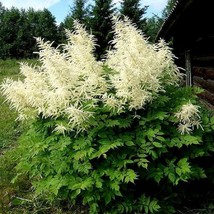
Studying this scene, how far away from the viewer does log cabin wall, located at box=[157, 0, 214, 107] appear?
18.3 feet

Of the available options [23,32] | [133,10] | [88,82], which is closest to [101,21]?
[133,10]

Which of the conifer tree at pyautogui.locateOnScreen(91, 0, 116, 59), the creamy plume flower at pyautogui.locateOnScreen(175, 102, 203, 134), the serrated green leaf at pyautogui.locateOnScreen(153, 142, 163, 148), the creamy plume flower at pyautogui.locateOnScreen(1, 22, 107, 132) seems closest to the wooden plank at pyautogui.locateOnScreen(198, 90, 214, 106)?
the creamy plume flower at pyautogui.locateOnScreen(175, 102, 203, 134)

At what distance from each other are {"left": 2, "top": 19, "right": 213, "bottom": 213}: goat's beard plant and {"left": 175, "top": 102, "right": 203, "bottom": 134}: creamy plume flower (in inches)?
0.5

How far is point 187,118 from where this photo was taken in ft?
11.5

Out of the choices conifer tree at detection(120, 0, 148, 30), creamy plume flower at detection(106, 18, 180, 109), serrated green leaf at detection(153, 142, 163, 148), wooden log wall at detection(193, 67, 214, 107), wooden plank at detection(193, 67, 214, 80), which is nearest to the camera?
serrated green leaf at detection(153, 142, 163, 148)

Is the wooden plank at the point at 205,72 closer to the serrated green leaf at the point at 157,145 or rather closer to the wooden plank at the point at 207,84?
the wooden plank at the point at 207,84

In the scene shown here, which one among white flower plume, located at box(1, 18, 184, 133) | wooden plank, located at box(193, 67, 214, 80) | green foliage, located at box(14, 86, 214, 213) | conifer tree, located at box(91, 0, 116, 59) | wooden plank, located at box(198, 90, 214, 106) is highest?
conifer tree, located at box(91, 0, 116, 59)

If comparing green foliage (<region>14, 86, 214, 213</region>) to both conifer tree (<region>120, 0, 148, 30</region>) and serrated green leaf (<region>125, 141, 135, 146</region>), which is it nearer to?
serrated green leaf (<region>125, 141, 135, 146</region>)

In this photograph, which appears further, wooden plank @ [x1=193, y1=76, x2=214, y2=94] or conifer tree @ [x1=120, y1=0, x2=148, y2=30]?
conifer tree @ [x1=120, y1=0, x2=148, y2=30]

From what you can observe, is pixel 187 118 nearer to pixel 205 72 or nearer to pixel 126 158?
pixel 126 158

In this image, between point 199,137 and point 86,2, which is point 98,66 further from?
point 86,2

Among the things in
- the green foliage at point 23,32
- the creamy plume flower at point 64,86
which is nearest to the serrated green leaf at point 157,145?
the creamy plume flower at point 64,86

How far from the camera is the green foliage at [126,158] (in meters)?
3.44

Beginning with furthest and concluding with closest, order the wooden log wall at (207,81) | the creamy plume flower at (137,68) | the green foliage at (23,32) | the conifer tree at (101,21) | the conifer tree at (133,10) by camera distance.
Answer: the green foliage at (23,32) → the conifer tree at (133,10) → the conifer tree at (101,21) → the wooden log wall at (207,81) → the creamy plume flower at (137,68)
